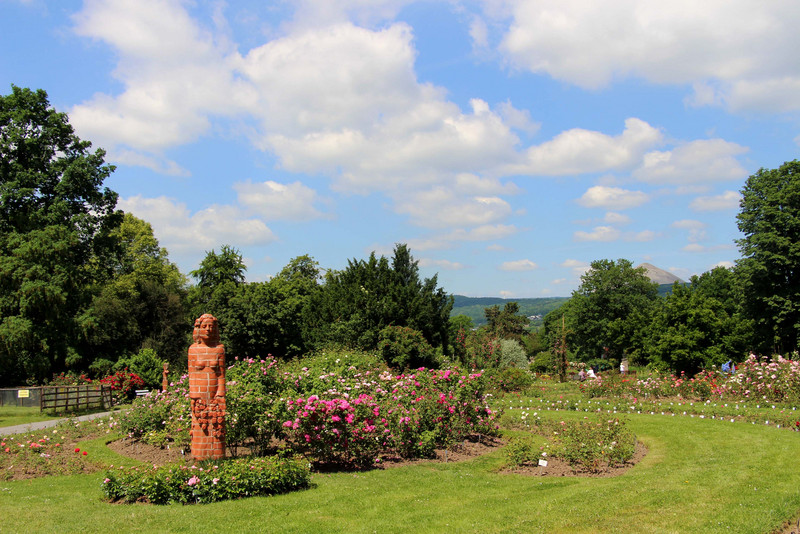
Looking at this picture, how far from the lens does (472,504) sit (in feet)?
24.3

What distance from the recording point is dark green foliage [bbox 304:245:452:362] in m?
27.4

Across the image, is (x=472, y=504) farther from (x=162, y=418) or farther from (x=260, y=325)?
(x=260, y=325)

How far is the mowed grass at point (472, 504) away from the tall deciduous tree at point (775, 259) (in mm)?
20989

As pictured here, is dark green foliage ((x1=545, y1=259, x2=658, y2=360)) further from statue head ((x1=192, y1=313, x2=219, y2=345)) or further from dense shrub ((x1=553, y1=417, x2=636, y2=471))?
statue head ((x1=192, y1=313, x2=219, y2=345))

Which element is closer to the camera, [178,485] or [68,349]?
[178,485]

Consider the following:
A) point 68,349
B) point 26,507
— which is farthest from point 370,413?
point 68,349

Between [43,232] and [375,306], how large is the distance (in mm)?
15465

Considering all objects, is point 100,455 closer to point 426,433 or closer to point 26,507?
point 26,507

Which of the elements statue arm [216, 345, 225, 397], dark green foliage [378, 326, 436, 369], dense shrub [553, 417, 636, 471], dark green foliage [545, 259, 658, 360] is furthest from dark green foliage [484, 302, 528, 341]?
statue arm [216, 345, 225, 397]

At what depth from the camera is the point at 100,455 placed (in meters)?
11.5

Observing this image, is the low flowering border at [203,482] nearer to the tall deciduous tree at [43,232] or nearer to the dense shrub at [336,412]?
the dense shrub at [336,412]

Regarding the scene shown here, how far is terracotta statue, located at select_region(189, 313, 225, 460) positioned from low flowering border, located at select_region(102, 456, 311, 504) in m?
0.78

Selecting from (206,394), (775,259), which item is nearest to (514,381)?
(775,259)

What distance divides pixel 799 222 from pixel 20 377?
38264 mm
